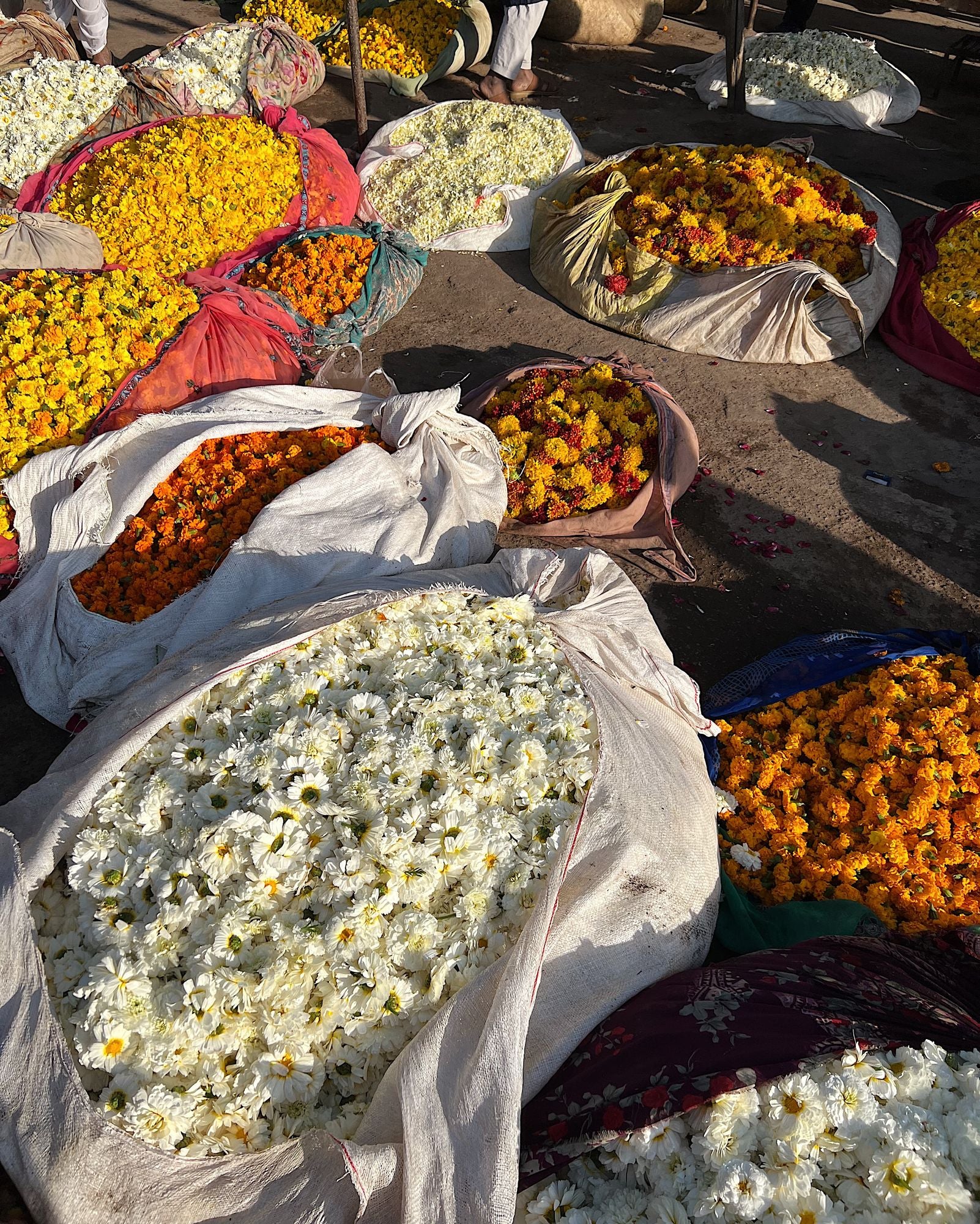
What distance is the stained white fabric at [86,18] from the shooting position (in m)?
7.69

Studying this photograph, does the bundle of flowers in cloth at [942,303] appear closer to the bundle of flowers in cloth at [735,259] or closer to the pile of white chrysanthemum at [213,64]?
the bundle of flowers in cloth at [735,259]

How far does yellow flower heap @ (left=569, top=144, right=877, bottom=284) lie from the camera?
17.4 feet

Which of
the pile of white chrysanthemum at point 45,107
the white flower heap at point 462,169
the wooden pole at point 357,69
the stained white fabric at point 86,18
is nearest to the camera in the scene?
the pile of white chrysanthemum at point 45,107

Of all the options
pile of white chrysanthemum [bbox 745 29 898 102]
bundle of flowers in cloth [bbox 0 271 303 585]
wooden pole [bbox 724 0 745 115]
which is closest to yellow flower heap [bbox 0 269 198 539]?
bundle of flowers in cloth [bbox 0 271 303 585]

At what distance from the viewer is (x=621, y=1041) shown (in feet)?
6.93

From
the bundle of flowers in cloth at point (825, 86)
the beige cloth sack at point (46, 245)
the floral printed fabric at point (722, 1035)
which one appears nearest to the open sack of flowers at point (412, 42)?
the bundle of flowers in cloth at point (825, 86)

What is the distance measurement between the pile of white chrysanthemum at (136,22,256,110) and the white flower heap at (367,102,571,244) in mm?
1678

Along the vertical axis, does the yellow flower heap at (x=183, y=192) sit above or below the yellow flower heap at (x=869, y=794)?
above

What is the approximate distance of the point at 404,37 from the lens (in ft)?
27.2

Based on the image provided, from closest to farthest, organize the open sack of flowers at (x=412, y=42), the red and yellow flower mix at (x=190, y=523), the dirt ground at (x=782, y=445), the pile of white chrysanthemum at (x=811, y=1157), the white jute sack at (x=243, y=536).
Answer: the pile of white chrysanthemum at (x=811, y=1157), the white jute sack at (x=243, y=536), the red and yellow flower mix at (x=190, y=523), the dirt ground at (x=782, y=445), the open sack of flowers at (x=412, y=42)

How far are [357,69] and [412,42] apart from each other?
6.50 ft

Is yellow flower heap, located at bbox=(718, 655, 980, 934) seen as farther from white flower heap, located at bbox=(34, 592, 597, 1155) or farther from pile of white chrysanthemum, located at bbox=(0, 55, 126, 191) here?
pile of white chrysanthemum, located at bbox=(0, 55, 126, 191)

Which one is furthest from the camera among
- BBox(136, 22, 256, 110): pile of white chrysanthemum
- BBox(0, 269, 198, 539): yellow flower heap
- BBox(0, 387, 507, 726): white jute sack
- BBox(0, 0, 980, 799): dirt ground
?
BBox(136, 22, 256, 110): pile of white chrysanthemum

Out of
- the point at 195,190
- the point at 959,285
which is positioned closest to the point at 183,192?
the point at 195,190
